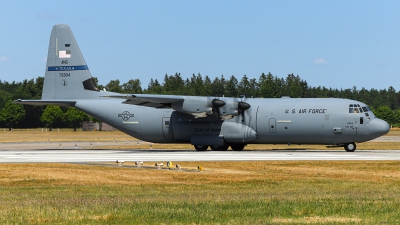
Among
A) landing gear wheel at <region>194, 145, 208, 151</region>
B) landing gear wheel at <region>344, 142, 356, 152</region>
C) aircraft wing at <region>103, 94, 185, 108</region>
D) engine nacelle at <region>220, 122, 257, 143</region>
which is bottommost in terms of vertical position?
landing gear wheel at <region>194, 145, 208, 151</region>

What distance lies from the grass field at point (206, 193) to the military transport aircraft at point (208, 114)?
28.7 feet

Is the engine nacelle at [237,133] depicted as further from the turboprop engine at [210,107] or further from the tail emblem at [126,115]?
the tail emblem at [126,115]

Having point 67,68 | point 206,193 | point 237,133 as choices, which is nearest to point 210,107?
point 237,133

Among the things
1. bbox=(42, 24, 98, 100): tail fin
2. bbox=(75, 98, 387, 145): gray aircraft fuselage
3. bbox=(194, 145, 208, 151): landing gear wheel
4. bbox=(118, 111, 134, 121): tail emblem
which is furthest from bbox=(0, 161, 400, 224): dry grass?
bbox=(42, 24, 98, 100): tail fin

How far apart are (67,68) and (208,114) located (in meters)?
10.7

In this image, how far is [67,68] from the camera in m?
41.5

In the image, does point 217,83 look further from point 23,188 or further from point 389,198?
point 389,198

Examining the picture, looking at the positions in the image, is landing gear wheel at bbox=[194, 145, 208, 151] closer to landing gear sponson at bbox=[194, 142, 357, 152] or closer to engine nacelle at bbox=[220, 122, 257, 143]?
landing gear sponson at bbox=[194, 142, 357, 152]

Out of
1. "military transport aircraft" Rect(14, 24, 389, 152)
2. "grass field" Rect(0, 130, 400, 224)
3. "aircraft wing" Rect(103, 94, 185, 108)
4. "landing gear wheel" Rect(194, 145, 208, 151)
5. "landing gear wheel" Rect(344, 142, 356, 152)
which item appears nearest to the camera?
"grass field" Rect(0, 130, 400, 224)

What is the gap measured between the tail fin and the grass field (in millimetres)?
14829

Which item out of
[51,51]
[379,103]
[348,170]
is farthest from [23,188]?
[379,103]

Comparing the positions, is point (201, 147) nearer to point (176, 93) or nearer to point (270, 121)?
point (270, 121)

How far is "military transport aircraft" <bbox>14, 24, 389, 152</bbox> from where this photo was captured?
3638cm

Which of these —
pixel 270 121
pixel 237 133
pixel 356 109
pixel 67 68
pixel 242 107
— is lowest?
pixel 237 133
